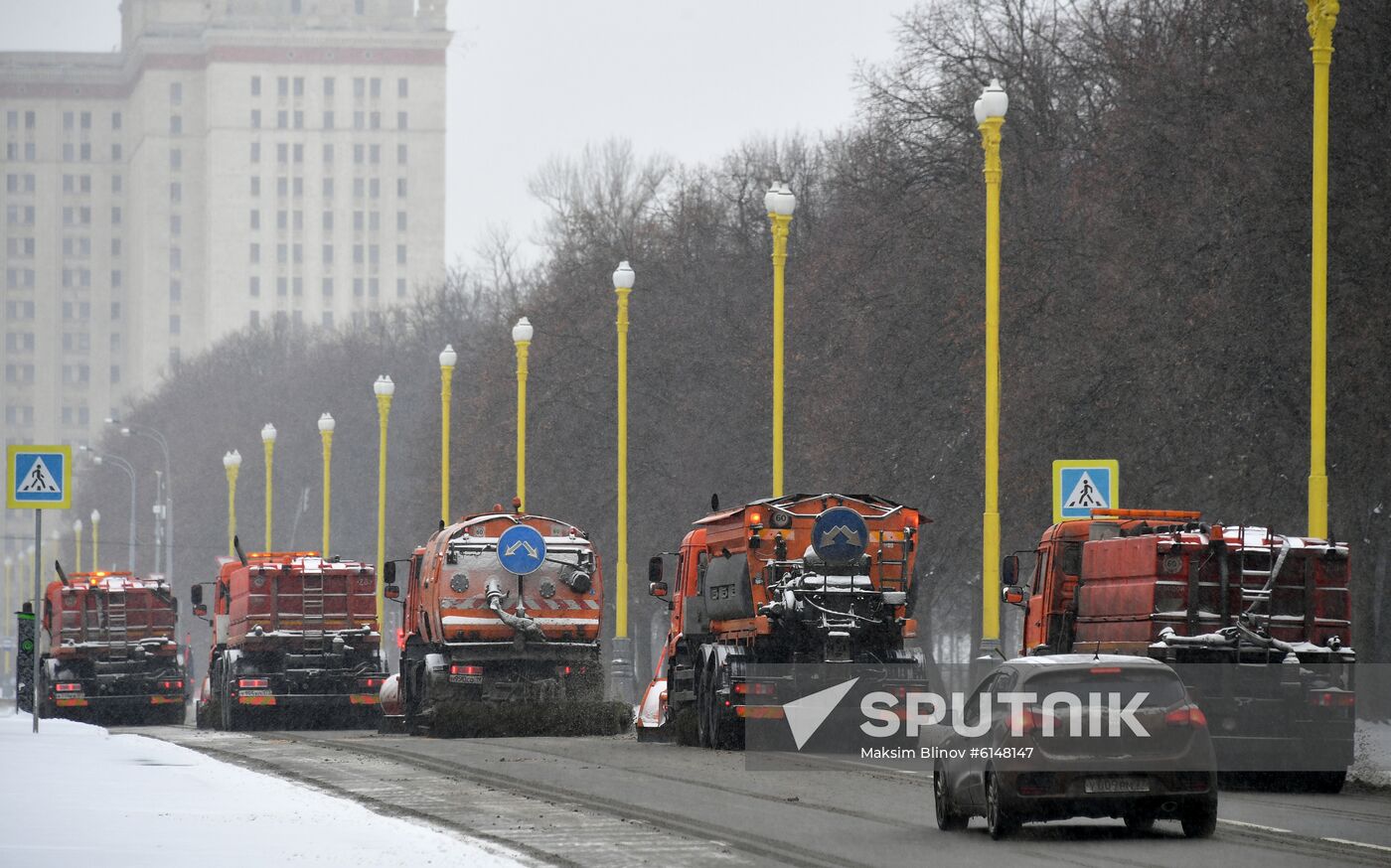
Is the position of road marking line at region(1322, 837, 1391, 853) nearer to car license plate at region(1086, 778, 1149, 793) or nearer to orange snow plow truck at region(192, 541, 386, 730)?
car license plate at region(1086, 778, 1149, 793)

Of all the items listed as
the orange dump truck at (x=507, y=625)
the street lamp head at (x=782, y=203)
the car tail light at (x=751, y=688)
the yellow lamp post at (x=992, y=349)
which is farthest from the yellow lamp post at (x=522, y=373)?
the car tail light at (x=751, y=688)

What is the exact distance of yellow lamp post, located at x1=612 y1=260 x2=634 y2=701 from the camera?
43000mm

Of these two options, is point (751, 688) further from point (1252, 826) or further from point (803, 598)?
point (1252, 826)

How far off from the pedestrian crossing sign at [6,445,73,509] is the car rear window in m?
14.1

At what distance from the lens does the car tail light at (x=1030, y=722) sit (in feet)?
50.6

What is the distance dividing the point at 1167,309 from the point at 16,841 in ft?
73.3

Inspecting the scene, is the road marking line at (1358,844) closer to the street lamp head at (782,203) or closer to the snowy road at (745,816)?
the snowy road at (745,816)

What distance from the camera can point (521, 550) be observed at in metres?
32.8

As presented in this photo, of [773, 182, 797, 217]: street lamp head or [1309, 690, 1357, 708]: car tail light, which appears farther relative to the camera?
[773, 182, 797, 217]: street lamp head

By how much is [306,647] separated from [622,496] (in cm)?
676

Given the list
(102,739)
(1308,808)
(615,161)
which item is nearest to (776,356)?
(102,739)

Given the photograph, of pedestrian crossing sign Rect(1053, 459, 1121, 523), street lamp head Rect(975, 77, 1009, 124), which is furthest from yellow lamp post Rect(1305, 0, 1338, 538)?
street lamp head Rect(975, 77, 1009, 124)

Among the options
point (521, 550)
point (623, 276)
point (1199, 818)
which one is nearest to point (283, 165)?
point (623, 276)

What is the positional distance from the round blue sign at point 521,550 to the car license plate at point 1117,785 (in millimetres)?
17908
